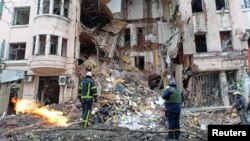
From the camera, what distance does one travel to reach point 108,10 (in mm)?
21922

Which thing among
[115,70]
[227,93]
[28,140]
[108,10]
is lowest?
[28,140]

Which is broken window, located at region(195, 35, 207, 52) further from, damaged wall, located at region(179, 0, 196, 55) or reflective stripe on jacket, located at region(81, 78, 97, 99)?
reflective stripe on jacket, located at region(81, 78, 97, 99)

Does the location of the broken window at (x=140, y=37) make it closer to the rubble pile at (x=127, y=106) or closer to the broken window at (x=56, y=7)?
the rubble pile at (x=127, y=106)

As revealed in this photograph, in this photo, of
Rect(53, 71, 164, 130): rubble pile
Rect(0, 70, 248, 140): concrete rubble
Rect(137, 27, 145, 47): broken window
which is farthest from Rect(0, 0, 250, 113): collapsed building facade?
Rect(137, 27, 145, 47): broken window

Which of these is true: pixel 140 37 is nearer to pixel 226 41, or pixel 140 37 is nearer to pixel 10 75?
pixel 226 41

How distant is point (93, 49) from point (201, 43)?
8.59m

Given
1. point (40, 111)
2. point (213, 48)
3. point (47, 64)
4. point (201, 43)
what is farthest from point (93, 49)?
point (213, 48)

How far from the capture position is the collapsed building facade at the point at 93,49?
1803 cm

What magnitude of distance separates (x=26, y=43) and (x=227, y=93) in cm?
1454

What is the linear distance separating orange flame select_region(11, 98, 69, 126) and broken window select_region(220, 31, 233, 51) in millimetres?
12465

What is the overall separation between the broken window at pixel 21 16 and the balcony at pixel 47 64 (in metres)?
4.26

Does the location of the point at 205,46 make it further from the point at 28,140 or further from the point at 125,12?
the point at 28,140

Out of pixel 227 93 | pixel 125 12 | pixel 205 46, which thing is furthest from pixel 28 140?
pixel 125 12

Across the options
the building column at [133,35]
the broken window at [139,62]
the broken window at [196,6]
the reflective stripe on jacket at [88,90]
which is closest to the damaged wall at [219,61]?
the broken window at [196,6]
